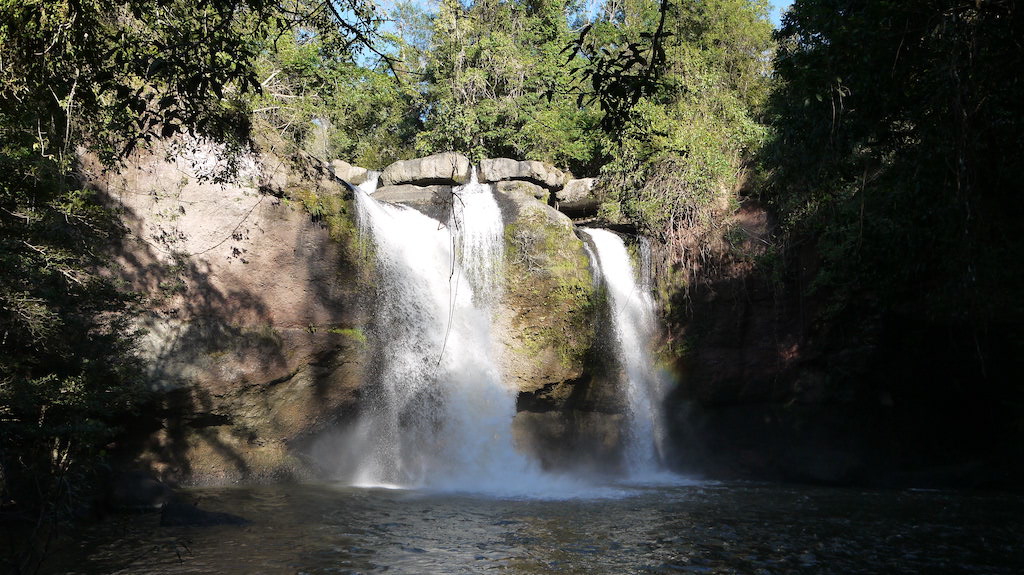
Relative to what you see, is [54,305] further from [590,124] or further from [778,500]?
[590,124]

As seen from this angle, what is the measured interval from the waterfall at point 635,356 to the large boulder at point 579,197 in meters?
2.10

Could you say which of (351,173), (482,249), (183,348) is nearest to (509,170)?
(482,249)

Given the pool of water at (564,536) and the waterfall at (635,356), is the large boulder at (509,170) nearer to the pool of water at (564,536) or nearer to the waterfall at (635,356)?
the waterfall at (635,356)

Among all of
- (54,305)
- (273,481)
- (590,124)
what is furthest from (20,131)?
(590,124)

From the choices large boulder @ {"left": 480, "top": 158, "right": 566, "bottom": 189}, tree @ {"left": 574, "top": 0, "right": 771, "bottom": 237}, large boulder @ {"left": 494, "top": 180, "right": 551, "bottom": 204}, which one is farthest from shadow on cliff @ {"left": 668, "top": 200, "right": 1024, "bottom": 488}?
large boulder @ {"left": 480, "top": 158, "right": 566, "bottom": 189}

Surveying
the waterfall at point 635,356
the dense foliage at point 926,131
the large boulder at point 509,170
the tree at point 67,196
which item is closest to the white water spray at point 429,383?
the waterfall at point 635,356

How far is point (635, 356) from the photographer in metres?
16.5

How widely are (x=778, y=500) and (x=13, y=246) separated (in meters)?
11.7

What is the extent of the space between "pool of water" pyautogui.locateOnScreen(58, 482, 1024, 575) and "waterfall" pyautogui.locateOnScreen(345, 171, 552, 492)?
1.48m

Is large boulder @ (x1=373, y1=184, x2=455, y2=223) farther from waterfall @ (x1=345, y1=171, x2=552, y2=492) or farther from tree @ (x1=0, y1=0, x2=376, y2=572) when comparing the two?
tree @ (x1=0, y1=0, x2=376, y2=572)

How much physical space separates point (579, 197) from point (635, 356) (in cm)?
478

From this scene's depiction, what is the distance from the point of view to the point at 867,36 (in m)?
6.22

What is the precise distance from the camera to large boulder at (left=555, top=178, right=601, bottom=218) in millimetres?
18906

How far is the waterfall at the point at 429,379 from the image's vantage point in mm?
14234
